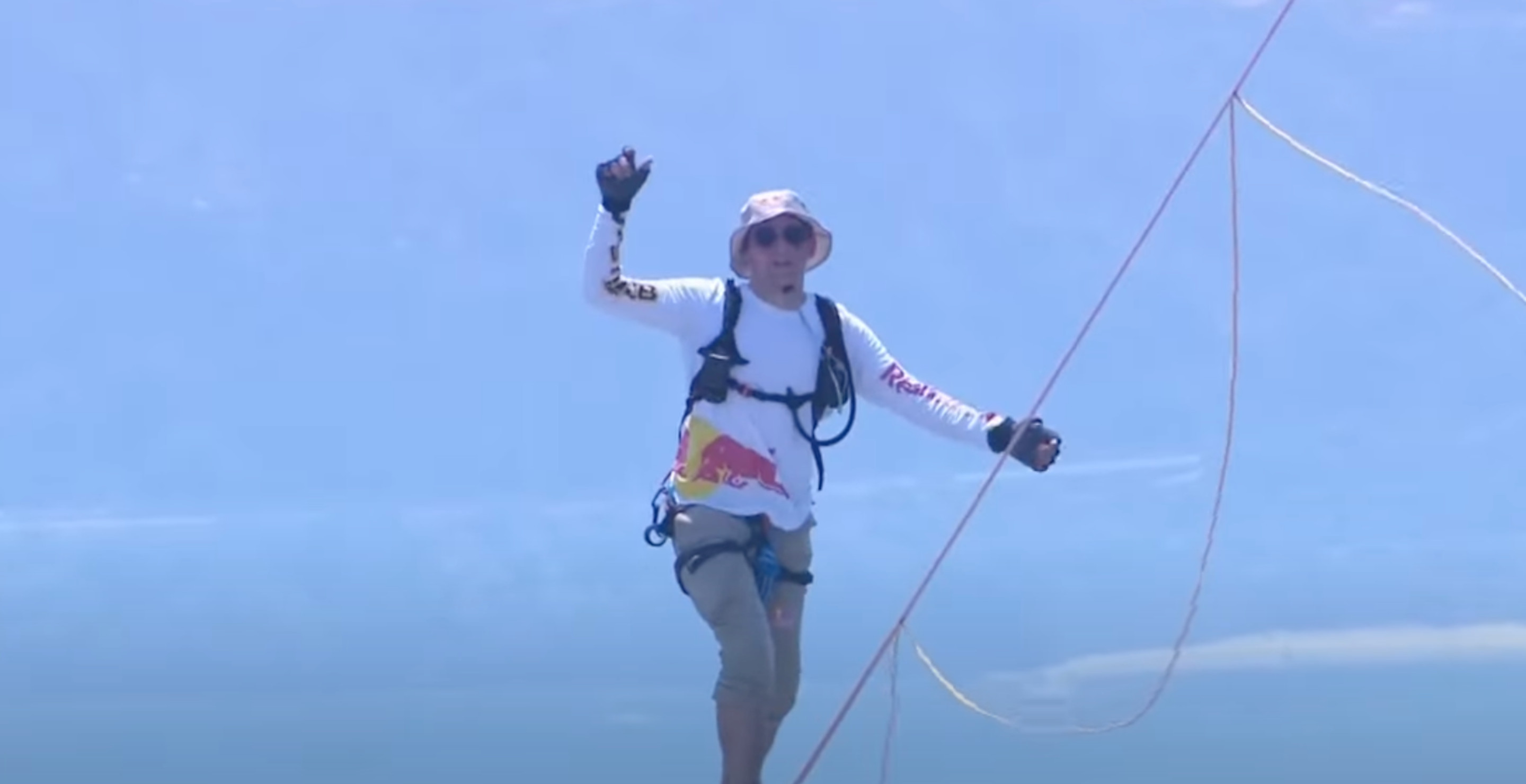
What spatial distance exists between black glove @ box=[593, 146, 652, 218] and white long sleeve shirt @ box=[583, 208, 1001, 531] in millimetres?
357

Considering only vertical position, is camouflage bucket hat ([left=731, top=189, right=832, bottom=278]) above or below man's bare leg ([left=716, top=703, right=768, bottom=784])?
above

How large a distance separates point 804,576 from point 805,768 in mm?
1090

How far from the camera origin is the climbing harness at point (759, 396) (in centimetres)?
921

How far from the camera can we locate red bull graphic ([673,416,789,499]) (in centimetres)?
925

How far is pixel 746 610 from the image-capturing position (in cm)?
900

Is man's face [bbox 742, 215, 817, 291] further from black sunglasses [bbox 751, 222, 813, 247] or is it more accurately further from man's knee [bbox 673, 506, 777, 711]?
man's knee [bbox 673, 506, 777, 711]

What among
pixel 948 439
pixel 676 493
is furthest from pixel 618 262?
pixel 948 439

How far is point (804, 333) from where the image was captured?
9484mm

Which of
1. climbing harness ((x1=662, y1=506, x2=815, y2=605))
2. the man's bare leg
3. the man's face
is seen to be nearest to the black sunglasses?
the man's face

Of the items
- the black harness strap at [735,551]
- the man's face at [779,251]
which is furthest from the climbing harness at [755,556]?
the man's face at [779,251]

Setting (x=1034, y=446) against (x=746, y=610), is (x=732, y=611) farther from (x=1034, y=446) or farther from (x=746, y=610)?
(x=1034, y=446)

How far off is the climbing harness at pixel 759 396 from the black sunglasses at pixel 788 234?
219mm

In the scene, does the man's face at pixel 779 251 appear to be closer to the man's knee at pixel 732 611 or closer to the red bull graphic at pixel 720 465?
the red bull graphic at pixel 720 465

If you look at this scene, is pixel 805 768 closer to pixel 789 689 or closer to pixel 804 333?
pixel 789 689
